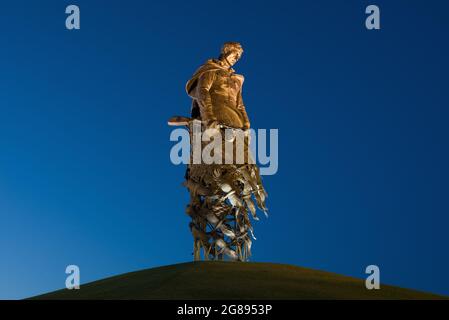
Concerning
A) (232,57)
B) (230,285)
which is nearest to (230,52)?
(232,57)

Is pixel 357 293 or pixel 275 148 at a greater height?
pixel 275 148

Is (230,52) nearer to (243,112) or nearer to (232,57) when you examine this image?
(232,57)

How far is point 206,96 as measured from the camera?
26062 mm

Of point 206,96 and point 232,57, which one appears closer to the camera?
point 206,96

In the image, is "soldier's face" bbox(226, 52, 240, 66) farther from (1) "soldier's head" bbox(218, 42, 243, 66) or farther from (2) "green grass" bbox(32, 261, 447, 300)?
(2) "green grass" bbox(32, 261, 447, 300)

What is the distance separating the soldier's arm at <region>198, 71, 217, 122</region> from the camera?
25.7m

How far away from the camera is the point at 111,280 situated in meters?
21.8

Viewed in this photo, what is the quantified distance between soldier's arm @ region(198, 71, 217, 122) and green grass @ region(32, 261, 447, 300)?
5.47m

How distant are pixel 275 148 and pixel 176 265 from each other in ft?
21.8

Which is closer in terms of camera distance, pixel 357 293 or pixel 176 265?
pixel 357 293

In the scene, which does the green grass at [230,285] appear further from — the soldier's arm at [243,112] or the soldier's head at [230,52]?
the soldier's head at [230,52]

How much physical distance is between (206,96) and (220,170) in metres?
2.67
